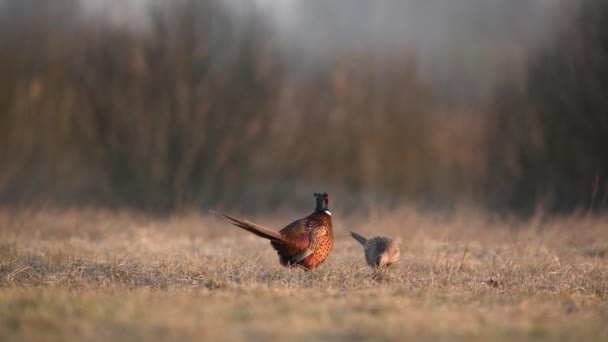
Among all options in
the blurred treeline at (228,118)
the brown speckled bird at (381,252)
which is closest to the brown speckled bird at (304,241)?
the brown speckled bird at (381,252)

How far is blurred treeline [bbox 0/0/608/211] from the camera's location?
11297 mm

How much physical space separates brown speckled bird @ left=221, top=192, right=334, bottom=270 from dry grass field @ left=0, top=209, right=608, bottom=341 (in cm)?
11

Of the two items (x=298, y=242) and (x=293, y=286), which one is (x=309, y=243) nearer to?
(x=298, y=242)

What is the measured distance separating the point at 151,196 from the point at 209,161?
1077mm

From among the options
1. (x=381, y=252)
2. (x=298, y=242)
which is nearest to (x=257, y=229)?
(x=298, y=242)

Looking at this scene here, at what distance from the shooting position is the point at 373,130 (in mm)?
13961

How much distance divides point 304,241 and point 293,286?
561mm

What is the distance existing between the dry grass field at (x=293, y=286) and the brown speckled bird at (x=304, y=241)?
0.11m

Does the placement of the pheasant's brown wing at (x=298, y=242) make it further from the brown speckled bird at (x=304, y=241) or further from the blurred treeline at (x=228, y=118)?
the blurred treeline at (x=228, y=118)

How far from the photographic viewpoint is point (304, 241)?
547 centimetres

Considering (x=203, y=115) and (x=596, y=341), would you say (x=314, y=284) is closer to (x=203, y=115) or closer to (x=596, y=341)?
(x=596, y=341)

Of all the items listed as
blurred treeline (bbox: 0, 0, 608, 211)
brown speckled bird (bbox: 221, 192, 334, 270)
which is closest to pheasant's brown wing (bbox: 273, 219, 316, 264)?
brown speckled bird (bbox: 221, 192, 334, 270)

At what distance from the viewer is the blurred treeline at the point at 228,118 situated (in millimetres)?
11297

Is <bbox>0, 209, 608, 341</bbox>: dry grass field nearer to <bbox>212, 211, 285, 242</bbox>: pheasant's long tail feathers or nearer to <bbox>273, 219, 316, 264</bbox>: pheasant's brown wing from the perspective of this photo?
<bbox>273, 219, 316, 264</bbox>: pheasant's brown wing
